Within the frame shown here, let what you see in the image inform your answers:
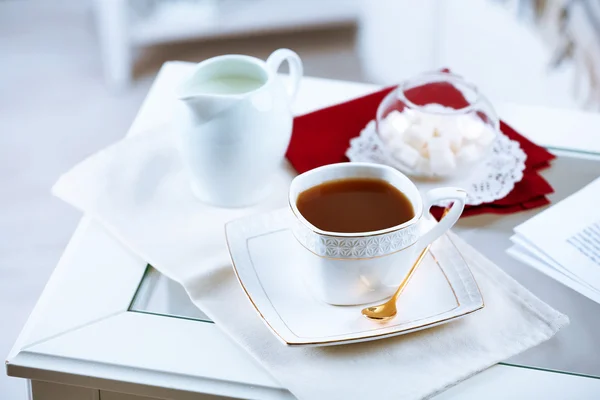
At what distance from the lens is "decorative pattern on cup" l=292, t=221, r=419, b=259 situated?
2.35 feet

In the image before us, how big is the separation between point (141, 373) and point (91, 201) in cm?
28

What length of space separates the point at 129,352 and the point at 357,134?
1.58ft

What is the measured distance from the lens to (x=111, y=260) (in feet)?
2.86

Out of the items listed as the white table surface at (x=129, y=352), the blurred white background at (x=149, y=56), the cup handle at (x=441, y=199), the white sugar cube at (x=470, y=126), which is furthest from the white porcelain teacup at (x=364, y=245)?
the blurred white background at (x=149, y=56)

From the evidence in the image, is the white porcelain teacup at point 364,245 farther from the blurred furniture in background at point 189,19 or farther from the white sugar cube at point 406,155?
the blurred furniture in background at point 189,19

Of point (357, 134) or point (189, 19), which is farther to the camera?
point (189, 19)

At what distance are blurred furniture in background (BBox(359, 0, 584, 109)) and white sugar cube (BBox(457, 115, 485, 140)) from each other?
104 cm

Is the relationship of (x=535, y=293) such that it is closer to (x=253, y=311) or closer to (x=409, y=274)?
(x=409, y=274)

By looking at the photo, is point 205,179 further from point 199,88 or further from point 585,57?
point 585,57

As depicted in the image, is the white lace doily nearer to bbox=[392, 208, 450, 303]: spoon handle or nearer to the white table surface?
bbox=[392, 208, 450, 303]: spoon handle

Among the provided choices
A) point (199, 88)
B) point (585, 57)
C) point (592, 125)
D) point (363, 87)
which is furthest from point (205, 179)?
point (585, 57)

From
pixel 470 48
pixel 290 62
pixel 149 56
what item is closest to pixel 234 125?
pixel 290 62

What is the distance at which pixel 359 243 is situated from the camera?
2.34ft

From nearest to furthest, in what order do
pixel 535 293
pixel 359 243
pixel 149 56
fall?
pixel 359 243 < pixel 535 293 < pixel 149 56
